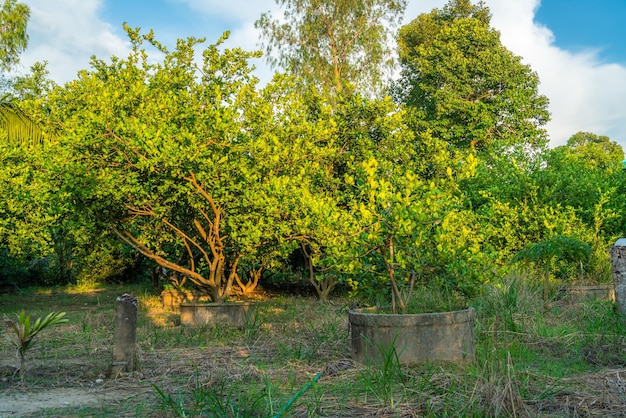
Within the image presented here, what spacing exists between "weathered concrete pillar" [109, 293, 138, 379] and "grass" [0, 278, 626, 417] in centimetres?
18

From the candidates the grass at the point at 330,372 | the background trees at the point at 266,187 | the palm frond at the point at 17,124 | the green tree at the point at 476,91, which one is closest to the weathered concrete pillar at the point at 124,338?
the grass at the point at 330,372

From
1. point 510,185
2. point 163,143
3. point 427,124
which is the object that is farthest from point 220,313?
point 427,124

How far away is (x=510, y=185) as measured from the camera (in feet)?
43.4

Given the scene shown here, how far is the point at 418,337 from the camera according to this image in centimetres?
507

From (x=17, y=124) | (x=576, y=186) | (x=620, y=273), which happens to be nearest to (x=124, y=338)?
(x=620, y=273)

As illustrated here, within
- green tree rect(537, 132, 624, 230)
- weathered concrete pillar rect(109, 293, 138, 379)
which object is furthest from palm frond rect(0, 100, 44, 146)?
green tree rect(537, 132, 624, 230)

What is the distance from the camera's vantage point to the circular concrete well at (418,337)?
505 cm

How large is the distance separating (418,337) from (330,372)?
0.84 meters

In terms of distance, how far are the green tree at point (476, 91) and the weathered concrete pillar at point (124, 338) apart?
59.6 ft

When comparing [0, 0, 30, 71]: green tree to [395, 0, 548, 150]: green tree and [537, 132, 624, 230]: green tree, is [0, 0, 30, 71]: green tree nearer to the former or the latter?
A: [395, 0, 548, 150]: green tree

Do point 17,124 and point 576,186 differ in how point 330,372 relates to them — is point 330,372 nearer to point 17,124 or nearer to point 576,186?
point 576,186

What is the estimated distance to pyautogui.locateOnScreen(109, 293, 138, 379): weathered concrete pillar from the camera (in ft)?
17.5

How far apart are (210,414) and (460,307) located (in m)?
3.16

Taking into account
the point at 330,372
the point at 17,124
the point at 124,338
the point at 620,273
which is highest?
the point at 17,124
